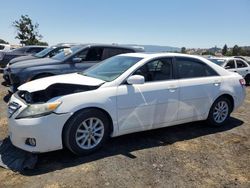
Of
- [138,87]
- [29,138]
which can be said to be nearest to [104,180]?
[29,138]

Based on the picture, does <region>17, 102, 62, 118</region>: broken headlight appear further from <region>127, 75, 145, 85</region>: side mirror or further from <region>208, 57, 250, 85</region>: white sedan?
<region>208, 57, 250, 85</region>: white sedan

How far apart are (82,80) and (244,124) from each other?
377cm

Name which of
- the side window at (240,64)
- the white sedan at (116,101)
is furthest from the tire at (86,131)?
the side window at (240,64)

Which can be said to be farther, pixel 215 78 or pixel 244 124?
pixel 244 124

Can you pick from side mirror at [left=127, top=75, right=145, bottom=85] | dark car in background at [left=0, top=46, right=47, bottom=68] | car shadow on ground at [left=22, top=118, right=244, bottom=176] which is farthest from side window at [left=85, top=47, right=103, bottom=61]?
dark car in background at [left=0, top=46, right=47, bottom=68]

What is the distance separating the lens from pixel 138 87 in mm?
4922

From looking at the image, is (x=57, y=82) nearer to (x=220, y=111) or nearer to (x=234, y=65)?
(x=220, y=111)

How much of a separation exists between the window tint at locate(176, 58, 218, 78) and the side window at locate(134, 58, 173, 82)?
0.73 feet

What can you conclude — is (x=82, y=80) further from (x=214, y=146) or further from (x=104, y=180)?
(x=214, y=146)

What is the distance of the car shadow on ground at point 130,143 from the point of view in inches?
168

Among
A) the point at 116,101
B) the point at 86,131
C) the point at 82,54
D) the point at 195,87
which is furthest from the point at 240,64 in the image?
the point at 86,131

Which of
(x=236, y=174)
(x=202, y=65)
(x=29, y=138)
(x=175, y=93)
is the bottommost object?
(x=236, y=174)

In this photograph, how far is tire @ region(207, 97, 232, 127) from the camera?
6.07m

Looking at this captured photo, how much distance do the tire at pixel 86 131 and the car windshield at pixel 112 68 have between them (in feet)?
2.29
